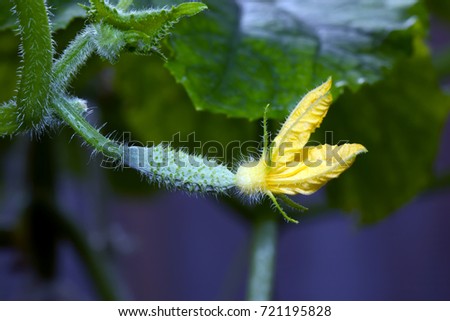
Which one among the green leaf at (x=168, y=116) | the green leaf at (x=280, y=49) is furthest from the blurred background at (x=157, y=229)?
the green leaf at (x=280, y=49)

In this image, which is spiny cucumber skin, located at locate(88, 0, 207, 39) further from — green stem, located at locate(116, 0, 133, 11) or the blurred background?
the blurred background

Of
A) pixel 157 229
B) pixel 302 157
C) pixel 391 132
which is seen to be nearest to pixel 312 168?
pixel 302 157

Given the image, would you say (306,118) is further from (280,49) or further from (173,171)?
(280,49)

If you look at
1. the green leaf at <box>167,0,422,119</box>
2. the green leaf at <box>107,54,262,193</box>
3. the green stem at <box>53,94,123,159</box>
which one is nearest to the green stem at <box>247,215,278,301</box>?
the green leaf at <box>107,54,262,193</box>

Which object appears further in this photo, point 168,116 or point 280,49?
point 168,116

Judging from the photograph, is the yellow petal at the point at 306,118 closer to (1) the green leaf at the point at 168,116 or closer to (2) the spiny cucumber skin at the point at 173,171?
(2) the spiny cucumber skin at the point at 173,171

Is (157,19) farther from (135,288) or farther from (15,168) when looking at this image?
(135,288)
